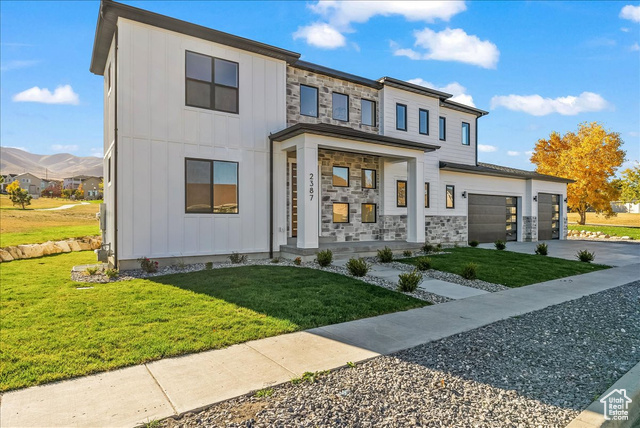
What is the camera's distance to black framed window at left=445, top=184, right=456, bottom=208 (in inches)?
653

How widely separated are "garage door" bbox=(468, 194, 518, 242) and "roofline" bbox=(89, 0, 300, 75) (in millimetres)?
11765

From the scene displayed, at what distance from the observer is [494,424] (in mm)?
2693

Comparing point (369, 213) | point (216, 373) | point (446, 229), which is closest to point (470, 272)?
point (369, 213)

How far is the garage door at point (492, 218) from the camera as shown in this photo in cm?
1766

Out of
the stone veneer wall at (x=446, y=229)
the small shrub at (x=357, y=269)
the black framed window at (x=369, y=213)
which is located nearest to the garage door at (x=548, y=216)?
the stone veneer wall at (x=446, y=229)

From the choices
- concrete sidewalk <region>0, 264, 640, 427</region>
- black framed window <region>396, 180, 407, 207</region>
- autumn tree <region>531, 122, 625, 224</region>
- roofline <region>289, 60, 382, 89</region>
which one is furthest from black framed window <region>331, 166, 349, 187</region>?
autumn tree <region>531, 122, 625, 224</region>

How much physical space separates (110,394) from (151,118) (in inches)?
312

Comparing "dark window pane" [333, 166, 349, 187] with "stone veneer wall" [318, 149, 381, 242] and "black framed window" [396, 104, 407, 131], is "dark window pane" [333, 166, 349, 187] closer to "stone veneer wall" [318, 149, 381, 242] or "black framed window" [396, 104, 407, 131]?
"stone veneer wall" [318, 149, 381, 242]

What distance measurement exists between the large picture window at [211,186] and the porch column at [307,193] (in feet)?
6.44

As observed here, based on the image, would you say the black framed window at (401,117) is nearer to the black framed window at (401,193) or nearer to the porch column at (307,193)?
the black framed window at (401,193)

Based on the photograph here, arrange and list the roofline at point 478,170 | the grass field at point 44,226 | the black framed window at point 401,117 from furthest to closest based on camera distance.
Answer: the grass field at point 44,226, the roofline at point 478,170, the black framed window at point 401,117

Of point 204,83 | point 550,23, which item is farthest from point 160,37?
point 550,23

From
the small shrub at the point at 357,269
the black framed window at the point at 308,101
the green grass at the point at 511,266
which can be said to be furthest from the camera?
the black framed window at the point at 308,101

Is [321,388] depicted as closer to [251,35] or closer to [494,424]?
[494,424]
